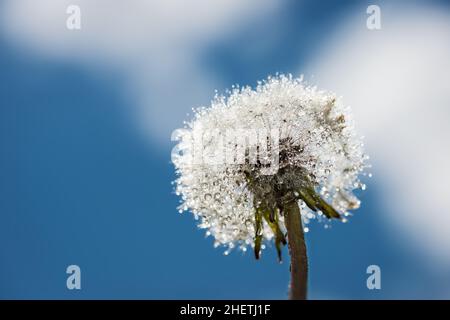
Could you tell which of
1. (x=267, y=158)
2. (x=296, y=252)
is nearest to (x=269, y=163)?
(x=267, y=158)

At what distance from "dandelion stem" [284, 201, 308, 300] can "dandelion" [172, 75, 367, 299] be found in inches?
2.4

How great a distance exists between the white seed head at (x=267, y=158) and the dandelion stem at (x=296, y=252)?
1.03 feet

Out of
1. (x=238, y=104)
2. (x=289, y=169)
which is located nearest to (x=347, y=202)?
(x=289, y=169)

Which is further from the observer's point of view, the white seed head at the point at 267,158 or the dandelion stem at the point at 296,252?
the white seed head at the point at 267,158

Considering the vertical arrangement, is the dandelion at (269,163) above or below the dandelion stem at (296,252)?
above

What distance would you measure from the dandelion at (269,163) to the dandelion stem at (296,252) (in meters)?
0.06

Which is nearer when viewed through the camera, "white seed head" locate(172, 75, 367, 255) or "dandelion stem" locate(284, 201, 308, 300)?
"dandelion stem" locate(284, 201, 308, 300)

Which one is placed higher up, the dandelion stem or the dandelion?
the dandelion

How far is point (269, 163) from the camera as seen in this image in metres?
8.38

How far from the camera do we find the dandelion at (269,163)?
827cm

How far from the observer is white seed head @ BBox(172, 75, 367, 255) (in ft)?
27.5

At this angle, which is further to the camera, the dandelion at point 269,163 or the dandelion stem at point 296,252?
the dandelion at point 269,163

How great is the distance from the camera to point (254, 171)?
8.41 metres
